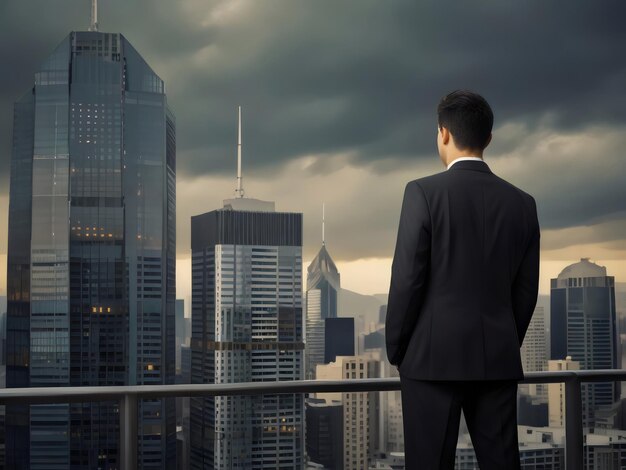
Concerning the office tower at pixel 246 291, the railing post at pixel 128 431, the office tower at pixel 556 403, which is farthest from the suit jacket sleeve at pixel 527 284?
the office tower at pixel 246 291

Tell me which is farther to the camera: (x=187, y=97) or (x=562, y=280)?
(x=187, y=97)

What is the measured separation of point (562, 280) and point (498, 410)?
61.1ft

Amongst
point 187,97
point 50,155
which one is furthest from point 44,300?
point 187,97

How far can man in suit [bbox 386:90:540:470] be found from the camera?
55.2 inches

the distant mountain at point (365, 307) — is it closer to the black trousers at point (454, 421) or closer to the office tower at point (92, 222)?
the black trousers at point (454, 421)

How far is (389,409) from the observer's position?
6.35 feet

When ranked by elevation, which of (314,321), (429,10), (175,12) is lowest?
(314,321)

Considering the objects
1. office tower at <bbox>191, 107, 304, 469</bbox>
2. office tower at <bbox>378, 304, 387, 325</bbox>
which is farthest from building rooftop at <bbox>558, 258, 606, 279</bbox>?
office tower at <bbox>191, 107, 304, 469</bbox>

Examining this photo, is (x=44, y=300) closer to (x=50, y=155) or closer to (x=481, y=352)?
(x=50, y=155)

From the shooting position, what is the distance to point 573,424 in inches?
88.0

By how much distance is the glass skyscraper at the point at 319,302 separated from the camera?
23.8 metres

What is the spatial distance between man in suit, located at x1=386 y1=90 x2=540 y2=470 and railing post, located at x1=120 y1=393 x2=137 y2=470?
0.77m

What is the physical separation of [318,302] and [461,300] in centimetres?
2513

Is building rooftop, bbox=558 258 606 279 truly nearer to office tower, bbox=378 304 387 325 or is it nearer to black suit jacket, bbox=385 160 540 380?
office tower, bbox=378 304 387 325
